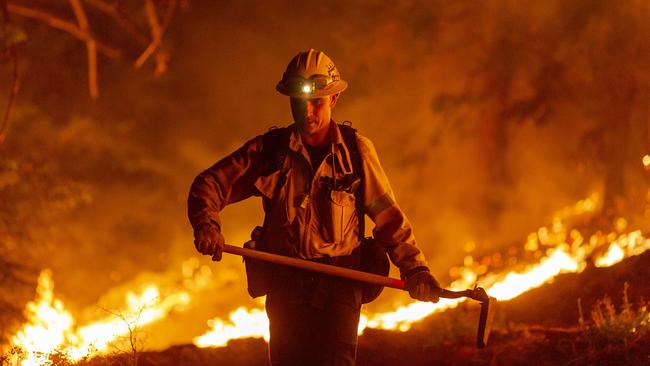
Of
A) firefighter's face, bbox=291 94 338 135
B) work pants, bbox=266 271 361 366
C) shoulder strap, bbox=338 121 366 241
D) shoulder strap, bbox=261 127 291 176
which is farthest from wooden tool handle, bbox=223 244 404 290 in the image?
firefighter's face, bbox=291 94 338 135

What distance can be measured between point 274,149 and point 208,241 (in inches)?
25.7

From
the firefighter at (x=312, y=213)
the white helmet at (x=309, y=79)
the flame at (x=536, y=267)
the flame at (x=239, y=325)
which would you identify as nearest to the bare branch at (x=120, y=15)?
the white helmet at (x=309, y=79)

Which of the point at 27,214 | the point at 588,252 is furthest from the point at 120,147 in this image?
the point at 588,252

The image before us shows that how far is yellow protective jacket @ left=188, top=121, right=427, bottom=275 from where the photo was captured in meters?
4.42

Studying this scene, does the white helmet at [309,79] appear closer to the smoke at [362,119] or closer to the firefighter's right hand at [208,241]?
the firefighter's right hand at [208,241]

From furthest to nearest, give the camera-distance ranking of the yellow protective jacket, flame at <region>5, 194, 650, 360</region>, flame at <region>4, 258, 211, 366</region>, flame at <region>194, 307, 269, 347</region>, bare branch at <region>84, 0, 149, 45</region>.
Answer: flame at <region>194, 307, 269, 347</region>
flame at <region>5, 194, 650, 360</region>
flame at <region>4, 258, 211, 366</region>
bare branch at <region>84, 0, 149, 45</region>
the yellow protective jacket

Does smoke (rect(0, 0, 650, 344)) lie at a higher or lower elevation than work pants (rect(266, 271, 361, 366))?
higher

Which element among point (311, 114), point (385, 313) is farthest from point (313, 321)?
point (385, 313)

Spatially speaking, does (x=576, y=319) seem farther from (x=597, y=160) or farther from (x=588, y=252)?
(x=597, y=160)

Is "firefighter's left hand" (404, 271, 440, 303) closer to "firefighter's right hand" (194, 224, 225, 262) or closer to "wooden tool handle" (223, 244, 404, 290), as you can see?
"wooden tool handle" (223, 244, 404, 290)

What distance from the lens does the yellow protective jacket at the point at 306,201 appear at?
4422mm

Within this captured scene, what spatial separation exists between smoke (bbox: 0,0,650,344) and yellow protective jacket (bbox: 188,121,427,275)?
4018 mm

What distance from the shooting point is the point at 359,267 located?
465cm

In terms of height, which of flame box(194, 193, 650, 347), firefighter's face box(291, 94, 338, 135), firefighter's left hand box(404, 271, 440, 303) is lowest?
firefighter's left hand box(404, 271, 440, 303)
